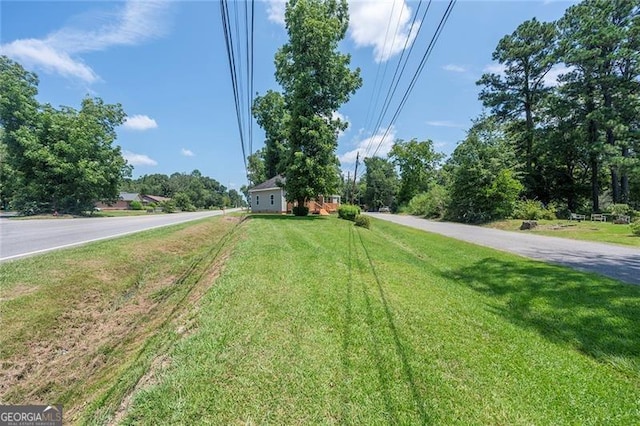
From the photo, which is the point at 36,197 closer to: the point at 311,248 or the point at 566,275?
the point at 311,248

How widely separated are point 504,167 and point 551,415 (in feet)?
83.1

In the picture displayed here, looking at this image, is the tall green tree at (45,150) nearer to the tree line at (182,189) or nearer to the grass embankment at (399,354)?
the grass embankment at (399,354)

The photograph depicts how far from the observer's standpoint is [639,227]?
12.8 metres

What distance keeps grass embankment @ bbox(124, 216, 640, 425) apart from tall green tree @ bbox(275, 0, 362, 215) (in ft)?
48.0

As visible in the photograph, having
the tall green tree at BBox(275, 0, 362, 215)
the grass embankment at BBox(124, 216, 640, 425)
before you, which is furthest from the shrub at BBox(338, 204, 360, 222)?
the grass embankment at BBox(124, 216, 640, 425)

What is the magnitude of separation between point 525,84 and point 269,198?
100 feet

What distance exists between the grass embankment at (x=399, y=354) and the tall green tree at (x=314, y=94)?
1464cm

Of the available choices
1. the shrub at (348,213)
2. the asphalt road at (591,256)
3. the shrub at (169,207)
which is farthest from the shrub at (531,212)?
the shrub at (169,207)

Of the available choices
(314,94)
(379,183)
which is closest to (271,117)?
(314,94)

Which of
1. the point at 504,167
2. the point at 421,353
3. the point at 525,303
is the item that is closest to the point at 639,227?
the point at 504,167

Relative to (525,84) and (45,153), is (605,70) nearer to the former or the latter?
(525,84)

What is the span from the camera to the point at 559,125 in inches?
1021

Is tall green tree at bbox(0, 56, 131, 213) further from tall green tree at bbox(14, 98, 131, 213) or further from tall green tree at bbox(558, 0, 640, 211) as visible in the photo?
tall green tree at bbox(558, 0, 640, 211)

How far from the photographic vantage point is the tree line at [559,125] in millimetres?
21344
